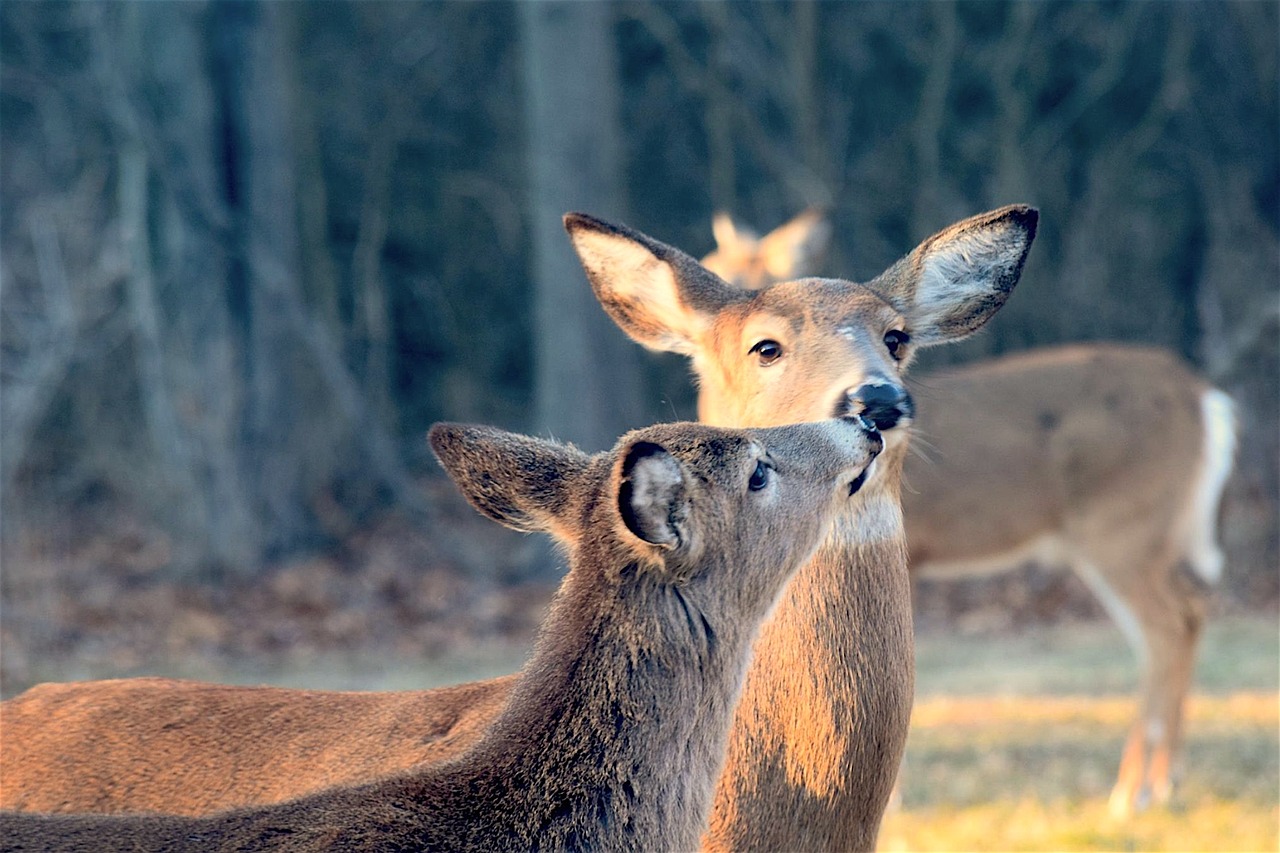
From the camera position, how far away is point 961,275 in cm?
499

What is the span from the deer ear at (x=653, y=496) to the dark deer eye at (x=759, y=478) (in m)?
0.29

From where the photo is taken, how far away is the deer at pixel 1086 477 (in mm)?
9469

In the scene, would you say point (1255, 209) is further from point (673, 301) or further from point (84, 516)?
point (673, 301)

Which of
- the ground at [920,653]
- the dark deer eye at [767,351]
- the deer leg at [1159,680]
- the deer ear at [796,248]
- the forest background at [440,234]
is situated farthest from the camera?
the forest background at [440,234]

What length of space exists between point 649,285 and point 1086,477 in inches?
213

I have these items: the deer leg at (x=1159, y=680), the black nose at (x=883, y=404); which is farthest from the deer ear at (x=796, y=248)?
the black nose at (x=883, y=404)

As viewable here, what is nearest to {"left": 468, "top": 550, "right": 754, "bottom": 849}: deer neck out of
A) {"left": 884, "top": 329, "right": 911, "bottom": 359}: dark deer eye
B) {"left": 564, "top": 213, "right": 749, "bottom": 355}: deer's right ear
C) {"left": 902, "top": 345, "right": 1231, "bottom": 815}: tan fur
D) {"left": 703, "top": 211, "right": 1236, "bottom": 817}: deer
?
{"left": 884, "top": 329, "right": 911, "bottom": 359}: dark deer eye

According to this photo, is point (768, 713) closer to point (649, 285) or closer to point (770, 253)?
point (649, 285)

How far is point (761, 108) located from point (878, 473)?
1783 cm

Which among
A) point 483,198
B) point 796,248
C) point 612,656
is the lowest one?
point 612,656

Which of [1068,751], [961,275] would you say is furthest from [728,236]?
[961,275]

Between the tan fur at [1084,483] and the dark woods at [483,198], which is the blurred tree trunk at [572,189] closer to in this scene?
the dark woods at [483,198]

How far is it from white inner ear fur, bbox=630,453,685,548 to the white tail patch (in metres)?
6.68

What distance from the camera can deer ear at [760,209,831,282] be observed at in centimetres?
1023
